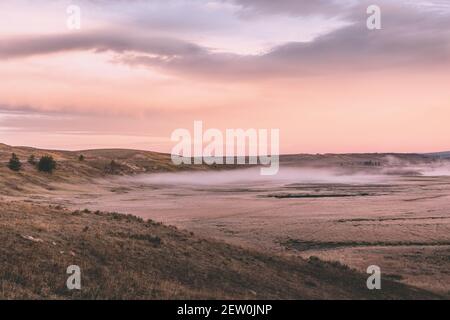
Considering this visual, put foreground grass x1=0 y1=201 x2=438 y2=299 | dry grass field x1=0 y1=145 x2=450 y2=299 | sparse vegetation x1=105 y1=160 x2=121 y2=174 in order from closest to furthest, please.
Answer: foreground grass x1=0 y1=201 x2=438 y2=299
dry grass field x1=0 y1=145 x2=450 y2=299
sparse vegetation x1=105 y1=160 x2=121 y2=174

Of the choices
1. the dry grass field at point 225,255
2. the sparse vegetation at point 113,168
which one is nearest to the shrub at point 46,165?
the sparse vegetation at point 113,168

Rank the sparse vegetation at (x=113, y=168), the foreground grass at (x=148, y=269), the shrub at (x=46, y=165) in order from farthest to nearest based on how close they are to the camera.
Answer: the sparse vegetation at (x=113, y=168) → the shrub at (x=46, y=165) → the foreground grass at (x=148, y=269)

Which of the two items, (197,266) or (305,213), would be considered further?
(305,213)

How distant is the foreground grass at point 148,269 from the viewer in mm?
14758

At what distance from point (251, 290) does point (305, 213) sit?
2818 centimetres

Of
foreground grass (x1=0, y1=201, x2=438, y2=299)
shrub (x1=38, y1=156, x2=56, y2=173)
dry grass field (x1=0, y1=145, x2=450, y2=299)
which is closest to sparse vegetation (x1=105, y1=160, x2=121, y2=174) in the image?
shrub (x1=38, y1=156, x2=56, y2=173)

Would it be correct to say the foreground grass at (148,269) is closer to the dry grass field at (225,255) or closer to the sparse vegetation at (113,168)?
the dry grass field at (225,255)

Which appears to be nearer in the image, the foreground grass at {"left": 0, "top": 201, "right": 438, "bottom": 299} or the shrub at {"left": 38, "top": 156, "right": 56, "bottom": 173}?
the foreground grass at {"left": 0, "top": 201, "right": 438, "bottom": 299}

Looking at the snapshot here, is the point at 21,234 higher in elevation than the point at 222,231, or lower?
higher

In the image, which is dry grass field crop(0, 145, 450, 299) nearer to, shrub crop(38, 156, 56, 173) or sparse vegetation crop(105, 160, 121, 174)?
shrub crop(38, 156, 56, 173)

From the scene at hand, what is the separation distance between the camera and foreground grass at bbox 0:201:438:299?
14758 millimetres

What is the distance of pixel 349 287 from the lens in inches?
723
